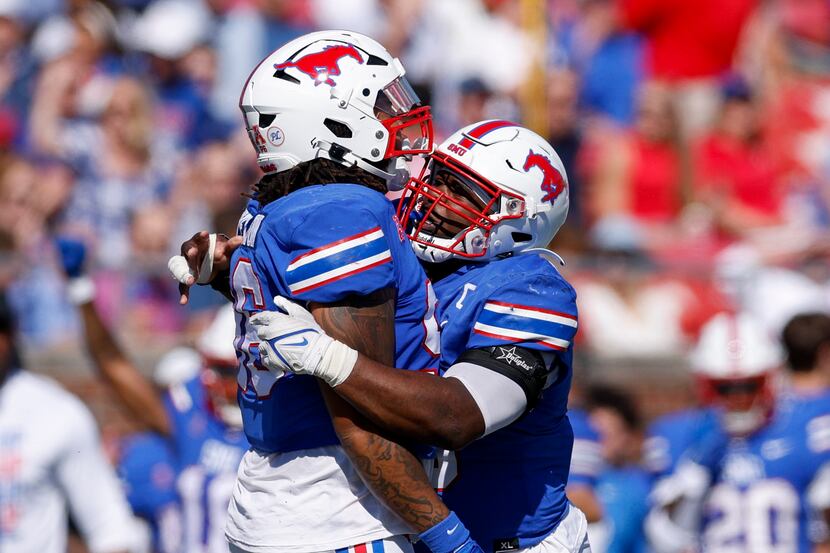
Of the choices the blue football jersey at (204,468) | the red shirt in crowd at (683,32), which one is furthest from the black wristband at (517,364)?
the red shirt in crowd at (683,32)

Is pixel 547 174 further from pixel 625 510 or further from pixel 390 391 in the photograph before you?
pixel 625 510

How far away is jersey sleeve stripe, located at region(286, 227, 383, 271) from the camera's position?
11.9 feet

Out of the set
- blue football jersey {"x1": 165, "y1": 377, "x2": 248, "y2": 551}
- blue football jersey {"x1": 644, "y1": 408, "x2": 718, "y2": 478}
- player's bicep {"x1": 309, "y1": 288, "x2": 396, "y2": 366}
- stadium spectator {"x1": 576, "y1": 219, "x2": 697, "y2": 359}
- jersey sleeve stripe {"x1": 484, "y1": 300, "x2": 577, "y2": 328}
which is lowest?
stadium spectator {"x1": 576, "y1": 219, "x2": 697, "y2": 359}

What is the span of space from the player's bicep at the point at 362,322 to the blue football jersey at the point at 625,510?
4185mm

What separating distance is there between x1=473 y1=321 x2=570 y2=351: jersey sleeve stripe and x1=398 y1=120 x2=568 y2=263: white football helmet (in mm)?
331

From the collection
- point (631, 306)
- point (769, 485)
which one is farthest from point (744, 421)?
point (631, 306)

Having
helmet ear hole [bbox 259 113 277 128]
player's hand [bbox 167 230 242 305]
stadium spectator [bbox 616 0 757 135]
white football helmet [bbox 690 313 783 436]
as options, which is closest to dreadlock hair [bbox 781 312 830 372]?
white football helmet [bbox 690 313 783 436]

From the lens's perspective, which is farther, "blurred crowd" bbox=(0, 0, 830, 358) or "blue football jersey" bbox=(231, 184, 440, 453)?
"blurred crowd" bbox=(0, 0, 830, 358)

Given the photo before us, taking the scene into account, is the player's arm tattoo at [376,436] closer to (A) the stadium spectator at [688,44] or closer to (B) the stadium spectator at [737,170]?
(B) the stadium spectator at [737,170]

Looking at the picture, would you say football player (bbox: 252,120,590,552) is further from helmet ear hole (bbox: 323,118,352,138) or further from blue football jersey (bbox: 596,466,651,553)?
blue football jersey (bbox: 596,466,651,553)

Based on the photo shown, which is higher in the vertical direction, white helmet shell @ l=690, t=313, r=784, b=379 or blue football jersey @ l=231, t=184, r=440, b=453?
blue football jersey @ l=231, t=184, r=440, b=453

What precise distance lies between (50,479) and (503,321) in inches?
126

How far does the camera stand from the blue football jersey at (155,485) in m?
7.18

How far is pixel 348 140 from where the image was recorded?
3.90 meters
